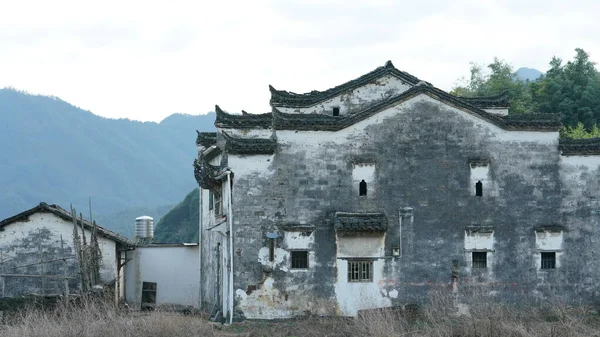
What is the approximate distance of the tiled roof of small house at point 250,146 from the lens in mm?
25575

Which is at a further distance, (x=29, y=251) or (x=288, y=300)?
(x=29, y=251)

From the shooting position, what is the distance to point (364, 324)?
71.3 feet

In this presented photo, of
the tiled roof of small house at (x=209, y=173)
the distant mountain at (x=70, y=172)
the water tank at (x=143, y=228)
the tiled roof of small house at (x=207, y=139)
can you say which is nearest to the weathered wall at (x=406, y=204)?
the tiled roof of small house at (x=209, y=173)

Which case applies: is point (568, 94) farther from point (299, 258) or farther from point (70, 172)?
point (70, 172)

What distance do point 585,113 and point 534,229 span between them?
25.0m

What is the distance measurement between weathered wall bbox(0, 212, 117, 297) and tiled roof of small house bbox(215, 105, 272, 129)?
21.4ft

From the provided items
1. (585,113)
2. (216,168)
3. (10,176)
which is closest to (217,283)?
(216,168)

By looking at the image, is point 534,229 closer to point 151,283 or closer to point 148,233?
point 151,283

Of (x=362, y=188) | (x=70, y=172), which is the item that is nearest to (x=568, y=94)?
(x=362, y=188)

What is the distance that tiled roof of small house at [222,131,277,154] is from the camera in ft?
83.9

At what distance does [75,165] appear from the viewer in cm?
18288

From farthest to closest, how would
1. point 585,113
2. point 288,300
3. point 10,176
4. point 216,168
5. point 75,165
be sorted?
point 75,165
point 10,176
point 585,113
point 216,168
point 288,300

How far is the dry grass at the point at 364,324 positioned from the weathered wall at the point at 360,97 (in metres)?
7.00

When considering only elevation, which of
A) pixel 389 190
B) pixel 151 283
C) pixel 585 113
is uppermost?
pixel 585 113
